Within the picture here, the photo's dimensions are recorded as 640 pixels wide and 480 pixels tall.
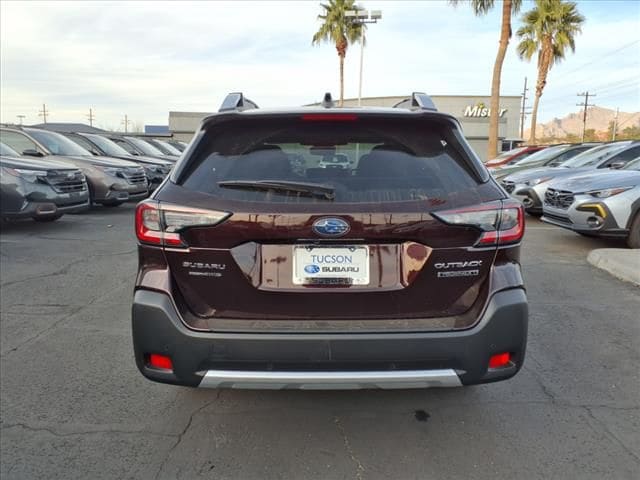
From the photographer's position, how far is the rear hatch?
216 centimetres

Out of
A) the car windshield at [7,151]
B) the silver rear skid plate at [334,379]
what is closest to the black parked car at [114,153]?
the car windshield at [7,151]

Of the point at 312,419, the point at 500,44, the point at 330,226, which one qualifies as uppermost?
the point at 500,44

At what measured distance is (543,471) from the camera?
7.81 ft

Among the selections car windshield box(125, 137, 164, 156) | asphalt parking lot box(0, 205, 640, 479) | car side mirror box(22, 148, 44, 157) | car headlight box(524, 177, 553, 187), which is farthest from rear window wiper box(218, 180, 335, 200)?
car windshield box(125, 137, 164, 156)

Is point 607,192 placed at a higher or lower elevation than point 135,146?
lower

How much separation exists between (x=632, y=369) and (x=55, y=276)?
5.89 m

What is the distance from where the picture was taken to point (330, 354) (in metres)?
2.16

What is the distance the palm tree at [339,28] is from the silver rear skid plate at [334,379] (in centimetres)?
3238

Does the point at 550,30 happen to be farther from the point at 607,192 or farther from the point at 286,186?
the point at 286,186

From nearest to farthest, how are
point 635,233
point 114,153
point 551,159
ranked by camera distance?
point 635,233 → point 551,159 → point 114,153

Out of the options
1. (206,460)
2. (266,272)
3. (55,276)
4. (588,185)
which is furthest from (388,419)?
(588,185)

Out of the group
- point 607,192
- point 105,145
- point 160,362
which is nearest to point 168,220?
point 160,362

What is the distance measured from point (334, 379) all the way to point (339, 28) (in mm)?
33190

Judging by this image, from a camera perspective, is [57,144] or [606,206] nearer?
[606,206]
